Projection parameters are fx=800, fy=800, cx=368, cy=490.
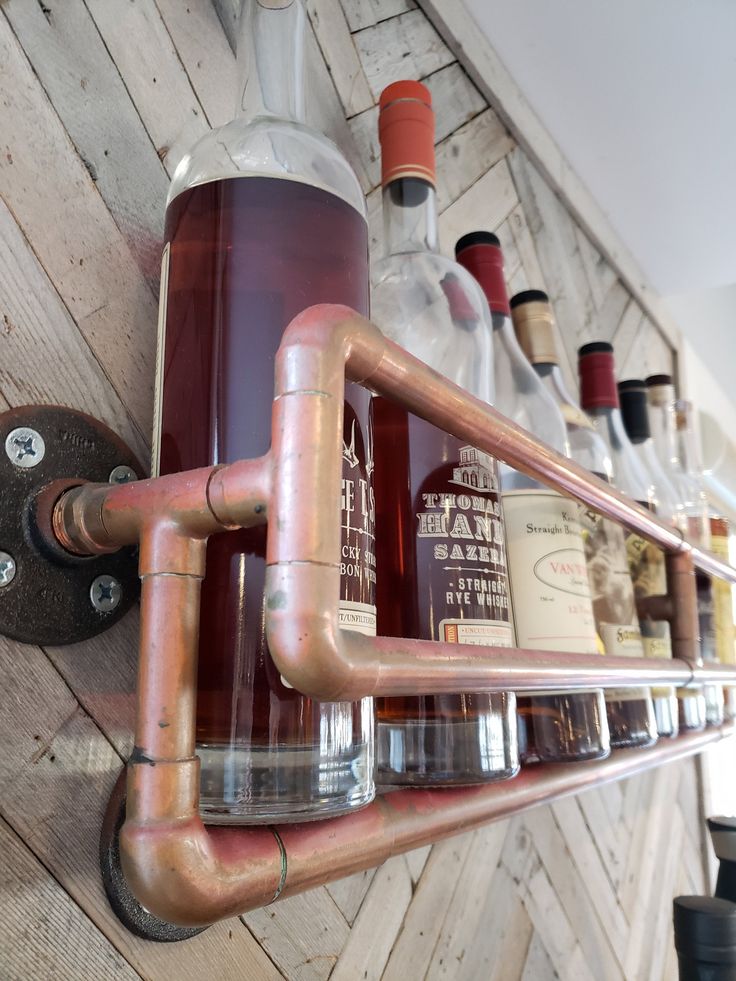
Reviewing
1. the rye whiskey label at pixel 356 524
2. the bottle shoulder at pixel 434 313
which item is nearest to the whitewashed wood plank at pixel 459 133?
the bottle shoulder at pixel 434 313

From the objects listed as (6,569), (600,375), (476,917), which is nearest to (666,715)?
(476,917)

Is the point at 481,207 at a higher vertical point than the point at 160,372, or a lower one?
higher

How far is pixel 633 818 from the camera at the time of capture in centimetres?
97

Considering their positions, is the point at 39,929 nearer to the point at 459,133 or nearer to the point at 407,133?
the point at 407,133

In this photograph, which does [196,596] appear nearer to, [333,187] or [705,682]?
[333,187]

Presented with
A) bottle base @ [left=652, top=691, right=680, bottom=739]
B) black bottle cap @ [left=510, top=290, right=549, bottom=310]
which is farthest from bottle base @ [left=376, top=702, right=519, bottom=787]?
black bottle cap @ [left=510, top=290, right=549, bottom=310]

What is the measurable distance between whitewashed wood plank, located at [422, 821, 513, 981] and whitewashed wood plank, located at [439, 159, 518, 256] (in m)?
0.53

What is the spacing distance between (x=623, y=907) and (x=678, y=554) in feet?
1.75

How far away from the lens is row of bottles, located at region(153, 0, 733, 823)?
307 millimetres

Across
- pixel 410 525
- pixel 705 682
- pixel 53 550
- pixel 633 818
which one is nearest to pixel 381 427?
pixel 410 525

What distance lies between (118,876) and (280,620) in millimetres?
186

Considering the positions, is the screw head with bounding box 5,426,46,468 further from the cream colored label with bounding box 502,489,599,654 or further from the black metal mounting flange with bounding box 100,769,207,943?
the cream colored label with bounding box 502,489,599,654

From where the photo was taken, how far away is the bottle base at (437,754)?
0.39 metres

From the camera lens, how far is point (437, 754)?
0.39 m
